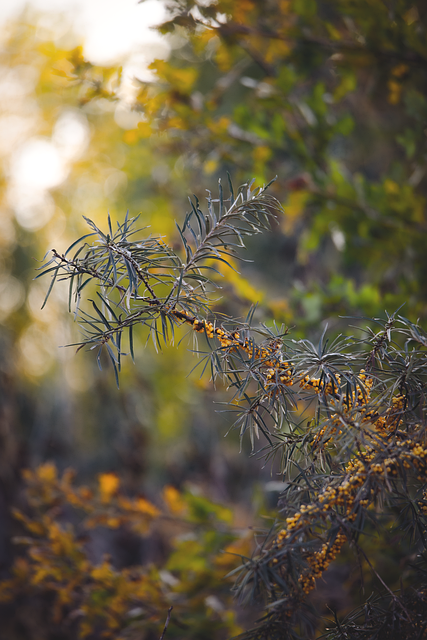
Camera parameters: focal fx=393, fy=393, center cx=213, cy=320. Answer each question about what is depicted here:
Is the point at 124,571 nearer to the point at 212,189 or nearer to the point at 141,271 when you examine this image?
the point at 141,271

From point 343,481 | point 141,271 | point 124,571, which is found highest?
point 141,271

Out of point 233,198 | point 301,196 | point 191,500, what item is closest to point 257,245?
point 301,196

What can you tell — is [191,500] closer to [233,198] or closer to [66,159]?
[233,198]

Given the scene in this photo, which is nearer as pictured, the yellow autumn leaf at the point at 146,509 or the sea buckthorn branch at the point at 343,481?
the sea buckthorn branch at the point at 343,481

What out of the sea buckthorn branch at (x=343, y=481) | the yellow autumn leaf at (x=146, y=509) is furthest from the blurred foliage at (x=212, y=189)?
the yellow autumn leaf at (x=146, y=509)

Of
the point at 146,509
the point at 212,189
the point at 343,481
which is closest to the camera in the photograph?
the point at 343,481

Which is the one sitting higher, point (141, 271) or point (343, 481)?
point (141, 271)

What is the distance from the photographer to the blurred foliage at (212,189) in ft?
4.12

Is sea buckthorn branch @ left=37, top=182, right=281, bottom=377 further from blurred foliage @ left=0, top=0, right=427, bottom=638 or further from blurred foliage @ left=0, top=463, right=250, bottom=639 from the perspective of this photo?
blurred foliage @ left=0, top=463, right=250, bottom=639

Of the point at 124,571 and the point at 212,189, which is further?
the point at 212,189

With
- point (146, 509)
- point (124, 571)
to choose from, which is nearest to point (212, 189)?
point (146, 509)

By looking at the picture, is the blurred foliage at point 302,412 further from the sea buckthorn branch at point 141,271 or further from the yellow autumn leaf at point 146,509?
the yellow autumn leaf at point 146,509

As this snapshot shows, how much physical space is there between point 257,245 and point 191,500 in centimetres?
200

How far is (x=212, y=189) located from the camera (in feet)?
8.64
